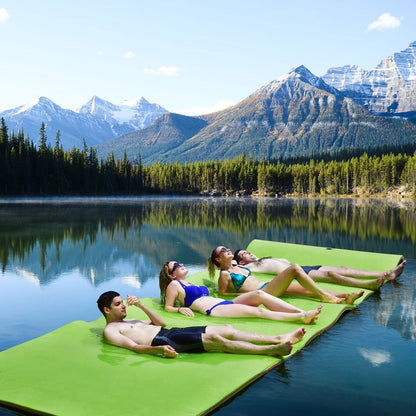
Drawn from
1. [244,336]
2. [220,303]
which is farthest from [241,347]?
[220,303]

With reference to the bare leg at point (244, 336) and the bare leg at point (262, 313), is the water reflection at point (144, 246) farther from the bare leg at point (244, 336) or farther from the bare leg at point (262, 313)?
the bare leg at point (244, 336)

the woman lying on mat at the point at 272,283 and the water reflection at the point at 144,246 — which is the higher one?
the woman lying on mat at the point at 272,283

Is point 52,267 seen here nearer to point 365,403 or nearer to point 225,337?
point 225,337

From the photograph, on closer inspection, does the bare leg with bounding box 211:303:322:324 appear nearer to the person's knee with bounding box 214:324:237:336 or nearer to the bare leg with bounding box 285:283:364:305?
the person's knee with bounding box 214:324:237:336

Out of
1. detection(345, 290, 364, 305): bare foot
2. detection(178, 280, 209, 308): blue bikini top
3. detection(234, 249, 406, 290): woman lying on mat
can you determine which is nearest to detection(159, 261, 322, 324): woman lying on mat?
detection(178, 280, 209, 308): blue bikini top

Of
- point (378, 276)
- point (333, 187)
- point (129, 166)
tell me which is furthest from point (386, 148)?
point (378, 276)

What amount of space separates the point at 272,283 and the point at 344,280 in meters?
2.62

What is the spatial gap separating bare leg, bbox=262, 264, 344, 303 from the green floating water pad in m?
1.25

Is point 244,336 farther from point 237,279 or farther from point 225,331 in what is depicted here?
point 237,279

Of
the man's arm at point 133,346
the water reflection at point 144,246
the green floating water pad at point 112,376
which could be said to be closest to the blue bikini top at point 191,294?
the green floating water pad at point 112,376

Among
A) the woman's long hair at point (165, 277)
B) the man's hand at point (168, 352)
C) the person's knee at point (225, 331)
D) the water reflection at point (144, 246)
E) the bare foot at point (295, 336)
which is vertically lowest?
the water reflection at point (144, 246)

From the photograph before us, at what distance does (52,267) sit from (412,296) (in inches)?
378

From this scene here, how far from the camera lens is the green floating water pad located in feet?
14.4

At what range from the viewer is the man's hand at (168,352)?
18.1 feet
